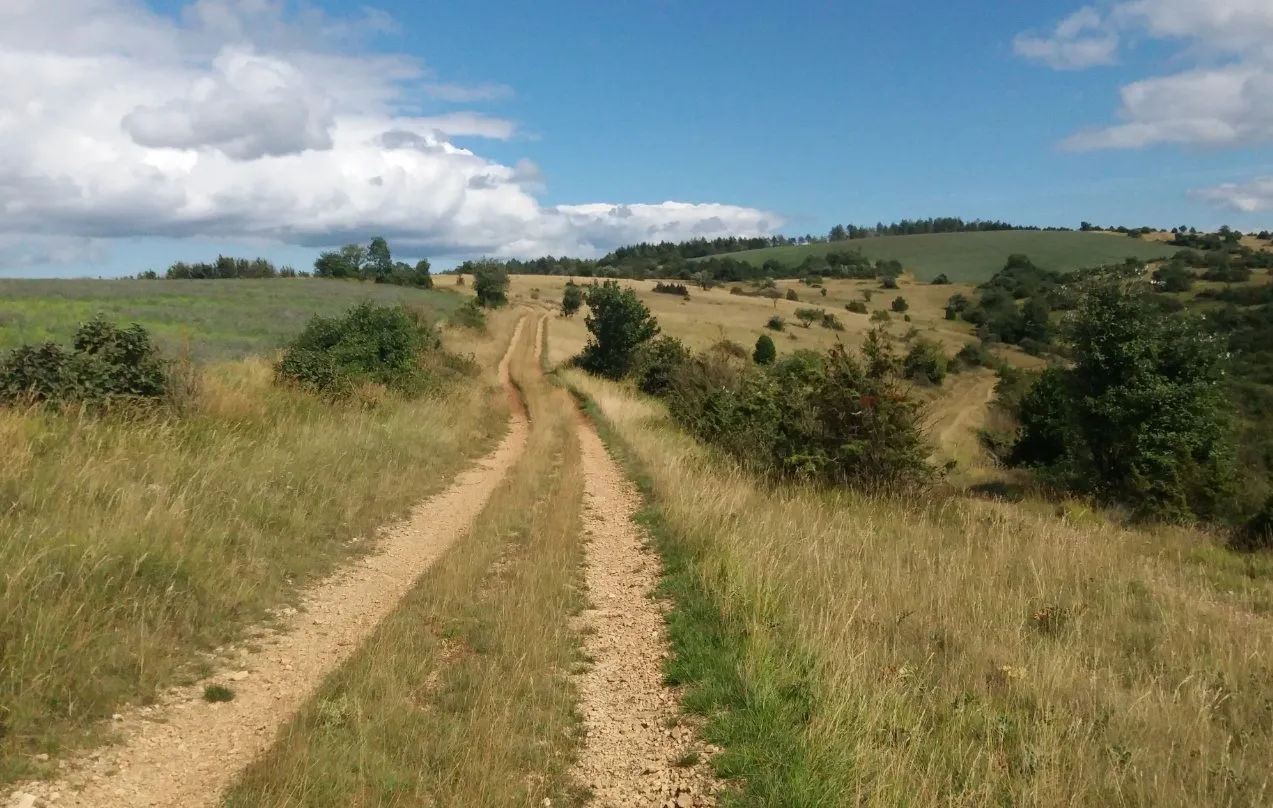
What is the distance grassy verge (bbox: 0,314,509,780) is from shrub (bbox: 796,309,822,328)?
7373 centimetres

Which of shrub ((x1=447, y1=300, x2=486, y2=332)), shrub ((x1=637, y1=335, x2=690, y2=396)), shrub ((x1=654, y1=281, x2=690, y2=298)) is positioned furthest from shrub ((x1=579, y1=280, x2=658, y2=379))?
shrub ((x1=654, y1=281, x2=690, y2=298))

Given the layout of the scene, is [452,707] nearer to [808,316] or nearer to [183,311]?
[183,311]

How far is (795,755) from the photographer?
14.5ft

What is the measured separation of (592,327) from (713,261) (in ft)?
366

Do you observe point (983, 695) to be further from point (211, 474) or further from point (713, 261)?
point (713, 261)

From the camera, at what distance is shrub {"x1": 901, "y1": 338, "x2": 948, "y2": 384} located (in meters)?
56.2

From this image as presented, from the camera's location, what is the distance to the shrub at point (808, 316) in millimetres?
83750

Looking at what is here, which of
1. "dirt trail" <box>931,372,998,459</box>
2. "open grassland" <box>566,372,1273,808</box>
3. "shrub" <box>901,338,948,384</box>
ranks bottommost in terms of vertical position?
"dirt trail" <box>931,372,998,459</box>

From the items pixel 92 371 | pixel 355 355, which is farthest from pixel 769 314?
pixel 92 371

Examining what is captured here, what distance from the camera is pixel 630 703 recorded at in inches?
215

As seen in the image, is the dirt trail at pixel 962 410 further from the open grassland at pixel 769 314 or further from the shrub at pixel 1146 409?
the shrub at pixel 1146 409

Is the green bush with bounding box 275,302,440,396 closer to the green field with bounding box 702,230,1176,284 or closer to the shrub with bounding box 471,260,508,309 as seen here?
the shrub with bounding box 471,260,508,309

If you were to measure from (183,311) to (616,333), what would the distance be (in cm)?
2075

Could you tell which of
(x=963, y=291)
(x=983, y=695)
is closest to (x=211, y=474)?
(x=983, y=695)
